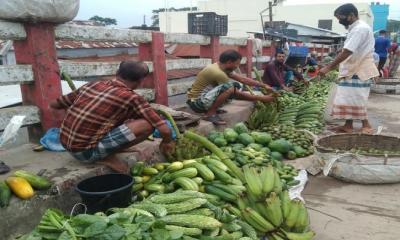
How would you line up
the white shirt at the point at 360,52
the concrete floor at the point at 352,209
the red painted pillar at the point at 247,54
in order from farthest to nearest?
the red painted pillar at the point at 247,54
the white shirt at the point at 360,52
the concrete floor at the point at 352,209

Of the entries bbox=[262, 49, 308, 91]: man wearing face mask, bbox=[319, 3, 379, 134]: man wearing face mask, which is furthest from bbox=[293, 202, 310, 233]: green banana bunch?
bbox=[262, 49, 308, 91]: man wearing face mask

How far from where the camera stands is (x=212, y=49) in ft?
26.9

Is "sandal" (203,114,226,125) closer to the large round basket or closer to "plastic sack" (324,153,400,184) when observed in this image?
the large round basket

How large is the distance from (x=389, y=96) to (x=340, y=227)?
9596 millimetres

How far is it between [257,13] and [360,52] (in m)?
31.4

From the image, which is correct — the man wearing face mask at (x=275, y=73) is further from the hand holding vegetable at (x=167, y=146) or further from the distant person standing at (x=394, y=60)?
the distant person standing at (x=394, y=60)

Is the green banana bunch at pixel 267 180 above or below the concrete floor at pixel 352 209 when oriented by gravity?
above

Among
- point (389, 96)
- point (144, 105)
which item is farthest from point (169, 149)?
point (389, 96)

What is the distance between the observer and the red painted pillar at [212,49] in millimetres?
8172

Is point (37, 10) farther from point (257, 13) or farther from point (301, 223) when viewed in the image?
point (257, 13)

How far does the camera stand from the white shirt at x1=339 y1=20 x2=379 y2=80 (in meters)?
5.84

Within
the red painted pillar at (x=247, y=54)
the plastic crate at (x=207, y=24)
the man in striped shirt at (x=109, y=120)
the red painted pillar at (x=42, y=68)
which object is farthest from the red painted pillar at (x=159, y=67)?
the red painted pillar at (x=247, y=54)

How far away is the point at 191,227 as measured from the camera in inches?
99.4

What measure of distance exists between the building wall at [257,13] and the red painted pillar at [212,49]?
28223 millimetres
